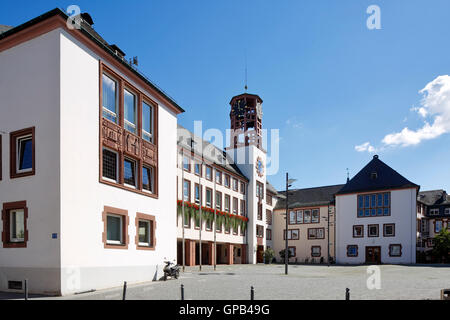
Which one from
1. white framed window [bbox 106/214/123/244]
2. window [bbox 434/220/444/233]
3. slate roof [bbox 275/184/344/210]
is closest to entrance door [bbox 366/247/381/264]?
slate roof [bbox 275/184/344/210]

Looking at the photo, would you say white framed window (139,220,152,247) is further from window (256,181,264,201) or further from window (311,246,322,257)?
window (311,246,322,257)

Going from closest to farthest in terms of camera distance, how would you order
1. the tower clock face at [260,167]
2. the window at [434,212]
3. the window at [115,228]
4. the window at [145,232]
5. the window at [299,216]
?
the window at [115,228] < the window at [145,232] < the tower clock face at [260,167] < the window at [434,212] < the window at [299,216]

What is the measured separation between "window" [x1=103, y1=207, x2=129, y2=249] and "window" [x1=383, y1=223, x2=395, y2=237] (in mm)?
43702

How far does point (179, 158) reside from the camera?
3775cm

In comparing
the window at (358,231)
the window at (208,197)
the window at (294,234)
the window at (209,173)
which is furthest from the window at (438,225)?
the window at (209,173)

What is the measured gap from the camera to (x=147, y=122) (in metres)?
22.7

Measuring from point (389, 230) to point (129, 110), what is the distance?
4428 cm

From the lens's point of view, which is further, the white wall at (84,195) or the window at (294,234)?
the window at (294,234)

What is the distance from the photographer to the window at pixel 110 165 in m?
18.7

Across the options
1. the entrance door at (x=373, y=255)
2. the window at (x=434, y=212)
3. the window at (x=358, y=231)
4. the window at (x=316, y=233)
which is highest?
the window at (x=434, y=212)

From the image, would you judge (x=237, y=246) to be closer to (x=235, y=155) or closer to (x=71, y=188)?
(x=235, y=155)

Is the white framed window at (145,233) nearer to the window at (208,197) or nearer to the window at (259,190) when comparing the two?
→ the window at (208,197)
